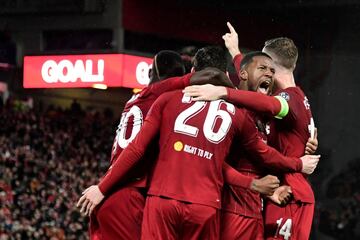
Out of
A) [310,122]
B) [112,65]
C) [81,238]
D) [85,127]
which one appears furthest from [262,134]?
[85,127]

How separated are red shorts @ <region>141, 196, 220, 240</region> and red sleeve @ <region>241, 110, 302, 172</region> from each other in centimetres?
53

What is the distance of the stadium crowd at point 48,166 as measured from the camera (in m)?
18.1

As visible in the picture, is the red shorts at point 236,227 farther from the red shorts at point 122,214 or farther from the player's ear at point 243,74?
the player's ear at point 243,74

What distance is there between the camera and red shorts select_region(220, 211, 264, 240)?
665 cm

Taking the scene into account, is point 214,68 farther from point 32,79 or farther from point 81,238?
point 32,79

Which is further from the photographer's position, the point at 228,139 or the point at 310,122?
the point at 310,122

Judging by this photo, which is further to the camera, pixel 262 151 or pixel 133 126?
pixel 133 126

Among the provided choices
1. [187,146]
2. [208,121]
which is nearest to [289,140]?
[208,121]

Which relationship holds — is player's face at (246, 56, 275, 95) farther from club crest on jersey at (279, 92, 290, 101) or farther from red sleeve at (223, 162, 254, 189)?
red sleeve at (223, 162, 254, 189)

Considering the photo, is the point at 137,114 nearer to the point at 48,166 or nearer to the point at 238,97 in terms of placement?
the point at 238,97

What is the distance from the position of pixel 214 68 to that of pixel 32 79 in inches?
619

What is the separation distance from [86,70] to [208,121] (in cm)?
1520

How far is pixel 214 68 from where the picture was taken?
6.70 m

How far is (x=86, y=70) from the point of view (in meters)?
21.3
